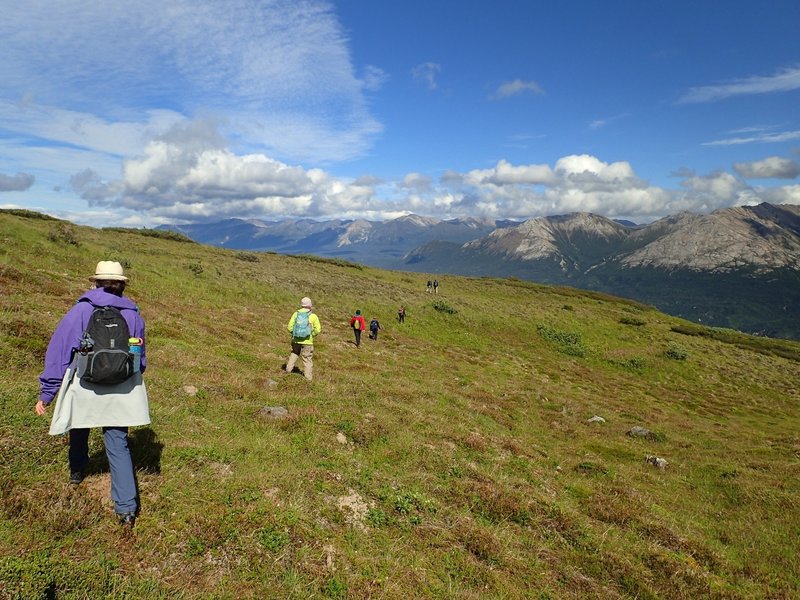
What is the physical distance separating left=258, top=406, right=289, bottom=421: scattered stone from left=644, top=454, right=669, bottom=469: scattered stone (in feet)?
46.3

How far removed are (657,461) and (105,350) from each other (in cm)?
1841

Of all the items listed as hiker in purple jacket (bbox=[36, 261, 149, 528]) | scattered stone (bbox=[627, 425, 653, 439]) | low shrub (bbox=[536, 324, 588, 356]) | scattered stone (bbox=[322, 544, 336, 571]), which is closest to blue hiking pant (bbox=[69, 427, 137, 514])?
hiker in purple jacket (bbox=[36, 261, 149, 528])

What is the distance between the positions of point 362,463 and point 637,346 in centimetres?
4758

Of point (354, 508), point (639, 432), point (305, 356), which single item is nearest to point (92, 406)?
point (354, 508)

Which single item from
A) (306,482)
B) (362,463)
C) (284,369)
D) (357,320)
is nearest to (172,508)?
(306,482)

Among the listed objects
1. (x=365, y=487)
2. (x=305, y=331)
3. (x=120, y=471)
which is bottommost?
(x=365, y=487)

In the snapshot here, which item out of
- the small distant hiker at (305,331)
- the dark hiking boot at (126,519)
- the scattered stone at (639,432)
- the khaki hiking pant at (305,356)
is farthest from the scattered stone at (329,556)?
the scattered stone at (639,432)

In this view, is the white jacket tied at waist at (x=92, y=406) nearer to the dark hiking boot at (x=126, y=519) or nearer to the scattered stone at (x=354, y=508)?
the dark hiking boot at (x=126, y=519)

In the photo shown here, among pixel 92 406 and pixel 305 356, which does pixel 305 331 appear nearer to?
pixel 305 356

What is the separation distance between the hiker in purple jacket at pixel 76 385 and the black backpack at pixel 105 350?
21cm

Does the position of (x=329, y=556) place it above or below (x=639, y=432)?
above

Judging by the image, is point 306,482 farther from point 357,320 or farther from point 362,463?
point 357,320

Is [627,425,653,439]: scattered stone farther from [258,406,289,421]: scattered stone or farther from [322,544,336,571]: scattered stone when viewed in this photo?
[322,544,336,571]: scattered stone

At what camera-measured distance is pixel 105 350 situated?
5.87 metres
